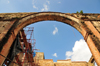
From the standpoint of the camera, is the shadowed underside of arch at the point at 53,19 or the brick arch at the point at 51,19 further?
the brick arch at the point at 51,19

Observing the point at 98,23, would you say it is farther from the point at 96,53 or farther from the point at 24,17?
the point at 24,17

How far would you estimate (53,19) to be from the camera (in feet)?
24.0

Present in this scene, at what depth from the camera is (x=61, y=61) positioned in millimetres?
15656

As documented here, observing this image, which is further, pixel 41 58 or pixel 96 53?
pixel 41 58

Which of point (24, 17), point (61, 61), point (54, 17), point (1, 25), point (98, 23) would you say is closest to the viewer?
point (1, 25)

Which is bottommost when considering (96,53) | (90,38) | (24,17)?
(96,53)

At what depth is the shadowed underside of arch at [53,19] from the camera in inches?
178

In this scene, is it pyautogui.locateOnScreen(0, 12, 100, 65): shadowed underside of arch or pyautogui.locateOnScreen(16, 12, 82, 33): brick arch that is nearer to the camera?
pyautogui.locateOnScreen(0, 12, 100, 65): shadowed underside of arch

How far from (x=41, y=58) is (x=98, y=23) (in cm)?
1343

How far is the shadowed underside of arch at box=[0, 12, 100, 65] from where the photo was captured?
14.9 feet

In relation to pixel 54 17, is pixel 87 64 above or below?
below

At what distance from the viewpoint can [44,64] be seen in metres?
14.8

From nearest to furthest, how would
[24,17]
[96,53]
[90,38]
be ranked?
[96,53] → [90,38] → [24,17]

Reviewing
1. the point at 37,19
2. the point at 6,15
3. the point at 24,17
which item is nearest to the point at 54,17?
the point at 37,19
